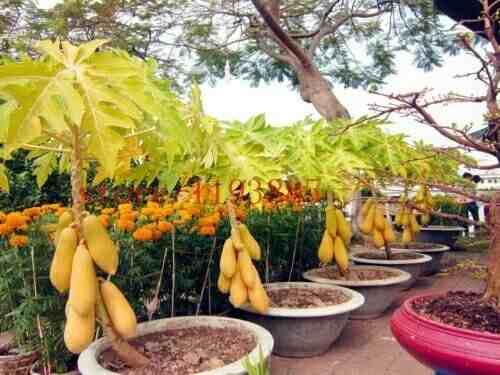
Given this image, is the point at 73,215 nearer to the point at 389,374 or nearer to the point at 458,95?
the point at 458,95

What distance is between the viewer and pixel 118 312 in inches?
65.1

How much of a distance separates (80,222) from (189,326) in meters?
0.96

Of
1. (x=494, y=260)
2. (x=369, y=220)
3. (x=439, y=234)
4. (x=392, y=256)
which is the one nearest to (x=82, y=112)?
(x=494, y=260)

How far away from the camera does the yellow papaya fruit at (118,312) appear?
1639 mm

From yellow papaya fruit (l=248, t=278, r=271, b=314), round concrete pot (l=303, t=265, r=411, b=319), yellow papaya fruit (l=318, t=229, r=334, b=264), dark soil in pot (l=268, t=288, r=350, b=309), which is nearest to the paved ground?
round concrete pot (l=303, t=265, r=411, b=319)

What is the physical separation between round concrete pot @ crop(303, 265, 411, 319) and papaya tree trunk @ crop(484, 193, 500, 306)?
148cm

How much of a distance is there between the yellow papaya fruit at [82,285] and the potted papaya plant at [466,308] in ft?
3.86

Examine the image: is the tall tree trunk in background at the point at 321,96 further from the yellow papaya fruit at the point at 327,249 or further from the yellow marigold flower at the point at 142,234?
the yellow marigold flower at the point at 142,234

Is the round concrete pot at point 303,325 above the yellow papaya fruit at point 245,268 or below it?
below

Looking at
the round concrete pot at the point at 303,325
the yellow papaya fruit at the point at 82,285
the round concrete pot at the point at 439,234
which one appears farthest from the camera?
the round concrete pot at the point at 439,234

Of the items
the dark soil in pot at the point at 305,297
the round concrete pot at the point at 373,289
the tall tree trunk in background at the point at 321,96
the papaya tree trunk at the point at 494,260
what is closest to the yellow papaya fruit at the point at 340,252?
the round concrete pot at the point at 373,289

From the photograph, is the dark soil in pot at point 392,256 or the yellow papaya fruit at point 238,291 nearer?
the yellow papaya fruit at point 238,291

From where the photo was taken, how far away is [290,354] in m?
2.80

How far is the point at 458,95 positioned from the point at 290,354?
1790 millimetres
